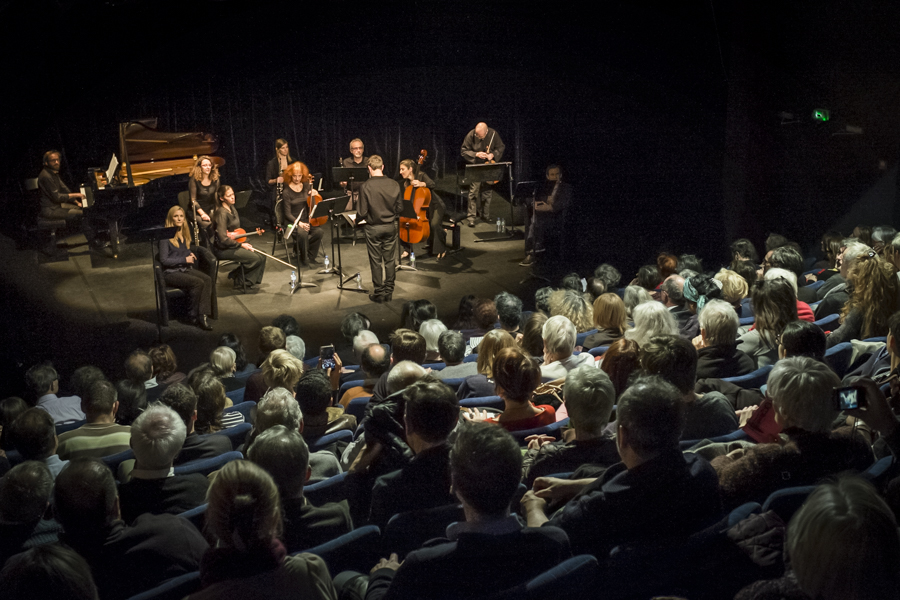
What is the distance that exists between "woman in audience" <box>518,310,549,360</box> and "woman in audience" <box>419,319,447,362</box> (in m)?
0.81

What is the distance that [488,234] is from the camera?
11.4m

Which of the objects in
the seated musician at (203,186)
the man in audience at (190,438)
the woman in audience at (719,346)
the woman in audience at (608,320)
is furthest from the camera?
the seated musician at (203,186)

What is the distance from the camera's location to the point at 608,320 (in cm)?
554

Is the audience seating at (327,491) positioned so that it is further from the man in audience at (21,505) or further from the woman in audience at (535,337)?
the woman in audience at (535,337)

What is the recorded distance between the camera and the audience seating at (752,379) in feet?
14.2

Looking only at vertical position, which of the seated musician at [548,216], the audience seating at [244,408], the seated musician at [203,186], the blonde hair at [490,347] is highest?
the seated musician at [203,186]

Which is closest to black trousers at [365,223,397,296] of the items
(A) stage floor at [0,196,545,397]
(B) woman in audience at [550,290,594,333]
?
(A) stage floor at [0,196,545,397]

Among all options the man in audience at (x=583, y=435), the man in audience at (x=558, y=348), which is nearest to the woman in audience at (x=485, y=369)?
the man in audience at (x=558, y=348)

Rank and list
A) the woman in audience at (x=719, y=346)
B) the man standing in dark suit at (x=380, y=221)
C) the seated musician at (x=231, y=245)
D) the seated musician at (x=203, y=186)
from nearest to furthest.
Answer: the woman in audience at (x=719, y=346)
the man standing in dark suit at (x=380, y=221)
the seated musician at (x=231, y=245)
the seated musician at (x=203, y=186)

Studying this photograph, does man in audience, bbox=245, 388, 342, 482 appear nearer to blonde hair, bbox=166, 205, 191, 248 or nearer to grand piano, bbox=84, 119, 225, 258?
blonde hair, bbox=166, 205, 191, 248

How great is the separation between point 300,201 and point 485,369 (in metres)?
5.64

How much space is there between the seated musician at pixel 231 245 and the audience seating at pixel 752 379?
5.89 metres

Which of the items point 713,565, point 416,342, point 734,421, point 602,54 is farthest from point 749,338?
point 602,54

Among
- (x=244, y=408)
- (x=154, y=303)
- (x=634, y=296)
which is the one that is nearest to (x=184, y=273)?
(x=154, y=303)
